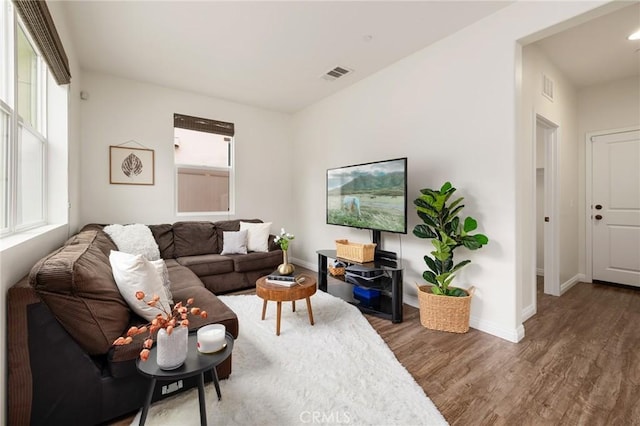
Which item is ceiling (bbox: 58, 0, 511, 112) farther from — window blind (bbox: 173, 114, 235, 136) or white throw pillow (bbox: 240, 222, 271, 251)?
white throw pillow (bbox: 240, 222, 271, 251)

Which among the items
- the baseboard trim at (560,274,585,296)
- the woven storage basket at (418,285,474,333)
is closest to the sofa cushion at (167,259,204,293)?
the woven storage basket at (418,285,474,333)

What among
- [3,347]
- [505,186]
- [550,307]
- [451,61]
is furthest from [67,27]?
[550,307]

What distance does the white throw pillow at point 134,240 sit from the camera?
10.2 feet

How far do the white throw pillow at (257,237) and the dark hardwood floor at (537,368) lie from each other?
6.39ft

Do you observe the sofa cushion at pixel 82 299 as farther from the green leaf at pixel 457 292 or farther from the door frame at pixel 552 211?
the door frame at pixel 552 211

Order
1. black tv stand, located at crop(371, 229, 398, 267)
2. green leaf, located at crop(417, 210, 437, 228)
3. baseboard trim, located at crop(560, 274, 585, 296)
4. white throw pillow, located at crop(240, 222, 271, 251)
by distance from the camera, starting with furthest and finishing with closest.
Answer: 1. white throw pillow, located at crop(240, 222, 271, 251)
2. baseboard trim, located at crop(560, 274, 585, 296)
3. black tv stand, located at crop(371, 229, 398, 267)
4. green leaf, located at crop(417, 210, 437, 228)

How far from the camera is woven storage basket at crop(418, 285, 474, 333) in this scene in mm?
2422

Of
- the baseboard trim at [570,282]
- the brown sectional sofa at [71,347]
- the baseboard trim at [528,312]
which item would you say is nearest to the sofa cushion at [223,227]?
the brown sectional sofa at [71,347]

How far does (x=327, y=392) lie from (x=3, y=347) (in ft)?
5.11

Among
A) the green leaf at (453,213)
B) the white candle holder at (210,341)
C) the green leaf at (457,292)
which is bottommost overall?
the green leaf at (457,292)

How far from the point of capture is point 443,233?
97.4 inches

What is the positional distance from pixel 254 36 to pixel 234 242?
8.27 ft

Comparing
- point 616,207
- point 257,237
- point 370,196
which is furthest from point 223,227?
point 616,207

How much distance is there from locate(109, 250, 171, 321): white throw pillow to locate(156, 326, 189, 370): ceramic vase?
417mm
